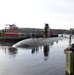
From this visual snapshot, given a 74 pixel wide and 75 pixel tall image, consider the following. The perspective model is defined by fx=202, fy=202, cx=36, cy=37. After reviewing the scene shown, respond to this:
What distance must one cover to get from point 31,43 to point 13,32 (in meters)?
38.2

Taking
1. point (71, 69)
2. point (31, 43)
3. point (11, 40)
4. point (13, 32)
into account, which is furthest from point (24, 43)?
point (13, 32)

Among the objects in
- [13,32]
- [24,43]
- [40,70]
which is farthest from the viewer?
[13,32]

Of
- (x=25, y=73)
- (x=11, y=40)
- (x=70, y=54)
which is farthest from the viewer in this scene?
(x=11, y=40)

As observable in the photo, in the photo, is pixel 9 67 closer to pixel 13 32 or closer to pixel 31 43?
pixel 31 43

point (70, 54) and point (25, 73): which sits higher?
point (70, 54)

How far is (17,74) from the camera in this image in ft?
71.8

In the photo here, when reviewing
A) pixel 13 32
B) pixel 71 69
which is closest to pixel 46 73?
pixel 71 69

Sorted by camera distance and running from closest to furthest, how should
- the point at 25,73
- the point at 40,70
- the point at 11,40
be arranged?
the point at 25,73
the point at 40,70
the point at 11,40

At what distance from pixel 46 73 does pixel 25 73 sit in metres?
2.34

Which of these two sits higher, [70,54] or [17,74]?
[70,54]

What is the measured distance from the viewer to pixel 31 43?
49719mm

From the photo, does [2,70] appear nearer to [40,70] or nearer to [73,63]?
[40,70]

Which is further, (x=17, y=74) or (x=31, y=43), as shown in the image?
(x=31, y=43)

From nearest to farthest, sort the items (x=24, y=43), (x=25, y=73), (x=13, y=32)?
(x=25, y=73)
(x=24, y=43)
(x=13, y=32)
